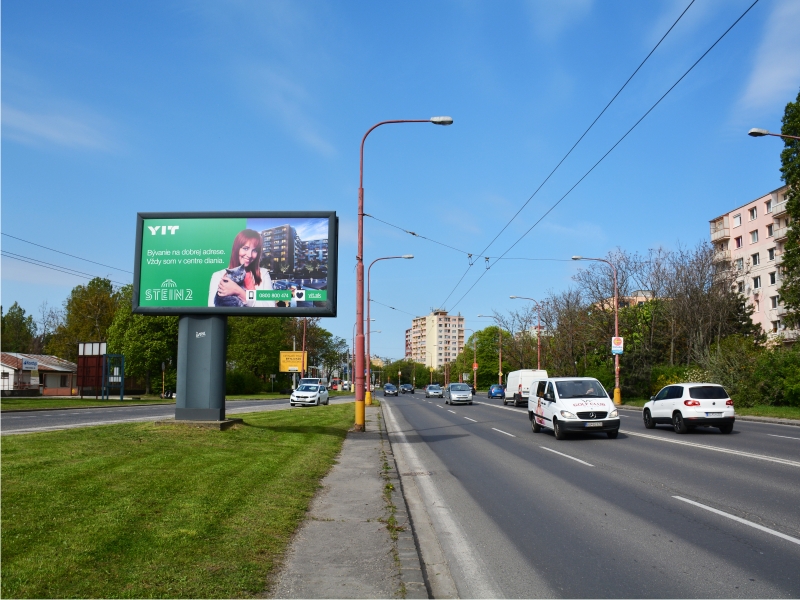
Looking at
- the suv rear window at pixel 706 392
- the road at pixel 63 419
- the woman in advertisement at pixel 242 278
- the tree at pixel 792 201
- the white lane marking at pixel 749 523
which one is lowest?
the road at pixel 63 419

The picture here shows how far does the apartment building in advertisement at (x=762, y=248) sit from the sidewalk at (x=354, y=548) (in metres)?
65.5

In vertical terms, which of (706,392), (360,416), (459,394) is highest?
(706,392)

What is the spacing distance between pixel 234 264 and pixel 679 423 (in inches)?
547

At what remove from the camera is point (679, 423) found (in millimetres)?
20594

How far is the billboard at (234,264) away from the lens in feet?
59.2

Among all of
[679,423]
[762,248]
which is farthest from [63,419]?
[762,248]

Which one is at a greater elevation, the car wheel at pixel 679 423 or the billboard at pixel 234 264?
the billboard at pixel 234 264

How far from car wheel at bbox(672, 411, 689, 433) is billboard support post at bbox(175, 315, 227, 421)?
13360 millimetres

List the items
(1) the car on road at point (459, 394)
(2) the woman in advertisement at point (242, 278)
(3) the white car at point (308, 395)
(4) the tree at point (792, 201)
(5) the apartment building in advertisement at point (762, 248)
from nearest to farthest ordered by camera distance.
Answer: (2) the woman in advertisement at point (242, 278) < (4) the tree at point (792, 201) < (3) the white car at point (308, 395) < (1) the car on road at point (459, 394) < (5) the apartment building in advertisement at point (762, 248)

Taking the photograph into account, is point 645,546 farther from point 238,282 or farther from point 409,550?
point 238,282

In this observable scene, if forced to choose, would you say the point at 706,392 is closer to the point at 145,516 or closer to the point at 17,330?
the point at 145,516

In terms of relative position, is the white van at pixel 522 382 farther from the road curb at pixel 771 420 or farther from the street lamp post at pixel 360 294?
the street lamp post at pixel 360 294

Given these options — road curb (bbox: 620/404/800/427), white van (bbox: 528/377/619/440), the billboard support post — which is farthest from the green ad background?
road curb (bbox: 620/404/800/427)

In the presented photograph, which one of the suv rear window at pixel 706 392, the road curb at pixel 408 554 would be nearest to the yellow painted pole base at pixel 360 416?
the suv rear window at pixel 706 392
